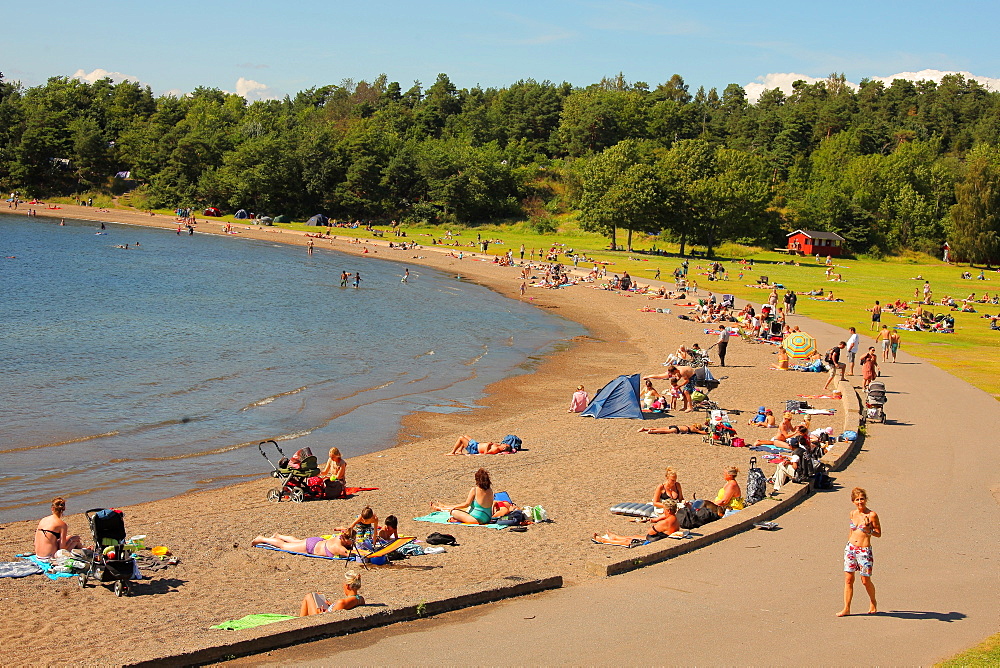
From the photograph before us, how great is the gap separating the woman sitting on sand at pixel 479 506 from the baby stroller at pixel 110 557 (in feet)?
16.4

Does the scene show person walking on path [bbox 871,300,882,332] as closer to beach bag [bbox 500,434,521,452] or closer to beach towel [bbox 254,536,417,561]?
beach bag [bbox 500,434,521,452]

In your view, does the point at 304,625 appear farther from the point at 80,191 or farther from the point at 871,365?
the point at 80,191

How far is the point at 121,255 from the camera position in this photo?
6950 centimetres

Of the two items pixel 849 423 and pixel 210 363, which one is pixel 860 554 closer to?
pixel 849 423

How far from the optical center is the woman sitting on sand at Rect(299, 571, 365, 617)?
9.62 metres

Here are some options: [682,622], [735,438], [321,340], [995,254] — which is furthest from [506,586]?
[995,254]

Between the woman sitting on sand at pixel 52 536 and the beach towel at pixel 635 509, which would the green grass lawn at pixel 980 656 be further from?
the woman sitting on sand at pixel 52 536

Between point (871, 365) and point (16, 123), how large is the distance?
11915 centimetres

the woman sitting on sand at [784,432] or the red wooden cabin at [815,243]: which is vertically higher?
the red wooden cabin at [815,243]

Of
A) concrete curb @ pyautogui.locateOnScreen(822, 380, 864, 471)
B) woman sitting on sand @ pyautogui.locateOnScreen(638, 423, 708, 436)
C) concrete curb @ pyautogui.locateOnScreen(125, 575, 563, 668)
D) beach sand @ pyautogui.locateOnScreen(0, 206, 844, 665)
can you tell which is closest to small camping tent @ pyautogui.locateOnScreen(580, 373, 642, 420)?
beach sand @ pyautogui.locateOnScreen(0, 206, 844, 665)

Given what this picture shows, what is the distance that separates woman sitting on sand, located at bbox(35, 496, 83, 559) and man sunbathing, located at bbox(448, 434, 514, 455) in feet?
29.6

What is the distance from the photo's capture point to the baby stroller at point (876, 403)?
2161cm

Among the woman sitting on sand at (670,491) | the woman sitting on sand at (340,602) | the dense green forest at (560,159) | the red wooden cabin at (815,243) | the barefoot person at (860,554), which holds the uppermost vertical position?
the dense green forest at (560,159)

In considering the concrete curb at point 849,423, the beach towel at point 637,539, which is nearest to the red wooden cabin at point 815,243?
the concrete curb at point 849,423
